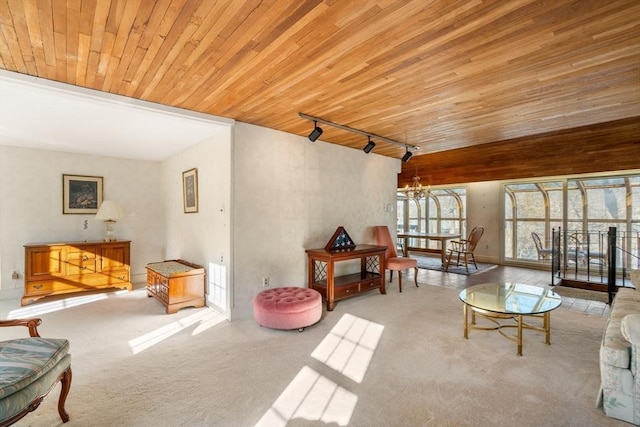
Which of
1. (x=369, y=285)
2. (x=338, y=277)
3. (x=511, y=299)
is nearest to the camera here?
(x=511, y=299)

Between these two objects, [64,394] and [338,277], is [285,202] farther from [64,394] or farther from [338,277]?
[64,394]

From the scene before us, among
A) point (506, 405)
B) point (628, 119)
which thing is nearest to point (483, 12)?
point (506, 405)

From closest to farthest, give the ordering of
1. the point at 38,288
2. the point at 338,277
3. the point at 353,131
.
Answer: the point at 353,131
the point at 38,288
the point at 338,277

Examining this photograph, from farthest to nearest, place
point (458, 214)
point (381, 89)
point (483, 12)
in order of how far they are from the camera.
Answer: point (458, 214), point (381, 89), point (483, 12)

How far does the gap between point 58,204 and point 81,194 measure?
0.37m

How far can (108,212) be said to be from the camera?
16.7ft

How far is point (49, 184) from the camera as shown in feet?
16.8

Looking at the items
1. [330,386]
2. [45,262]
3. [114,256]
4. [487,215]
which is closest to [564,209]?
[487,215]

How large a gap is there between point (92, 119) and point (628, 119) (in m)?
6.86

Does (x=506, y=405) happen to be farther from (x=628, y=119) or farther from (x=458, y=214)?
(x=458, y=214)

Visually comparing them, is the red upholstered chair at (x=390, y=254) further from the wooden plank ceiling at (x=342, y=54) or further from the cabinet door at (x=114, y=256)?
the cabinet door at (x=114, y=256)

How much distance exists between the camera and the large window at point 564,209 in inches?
253

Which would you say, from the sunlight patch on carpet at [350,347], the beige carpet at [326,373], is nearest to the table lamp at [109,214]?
the beige carpet at [326,373]

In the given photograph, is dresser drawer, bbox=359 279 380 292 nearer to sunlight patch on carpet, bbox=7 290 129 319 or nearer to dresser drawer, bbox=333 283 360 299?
dresser drawer, bbox=333 283 360 299
